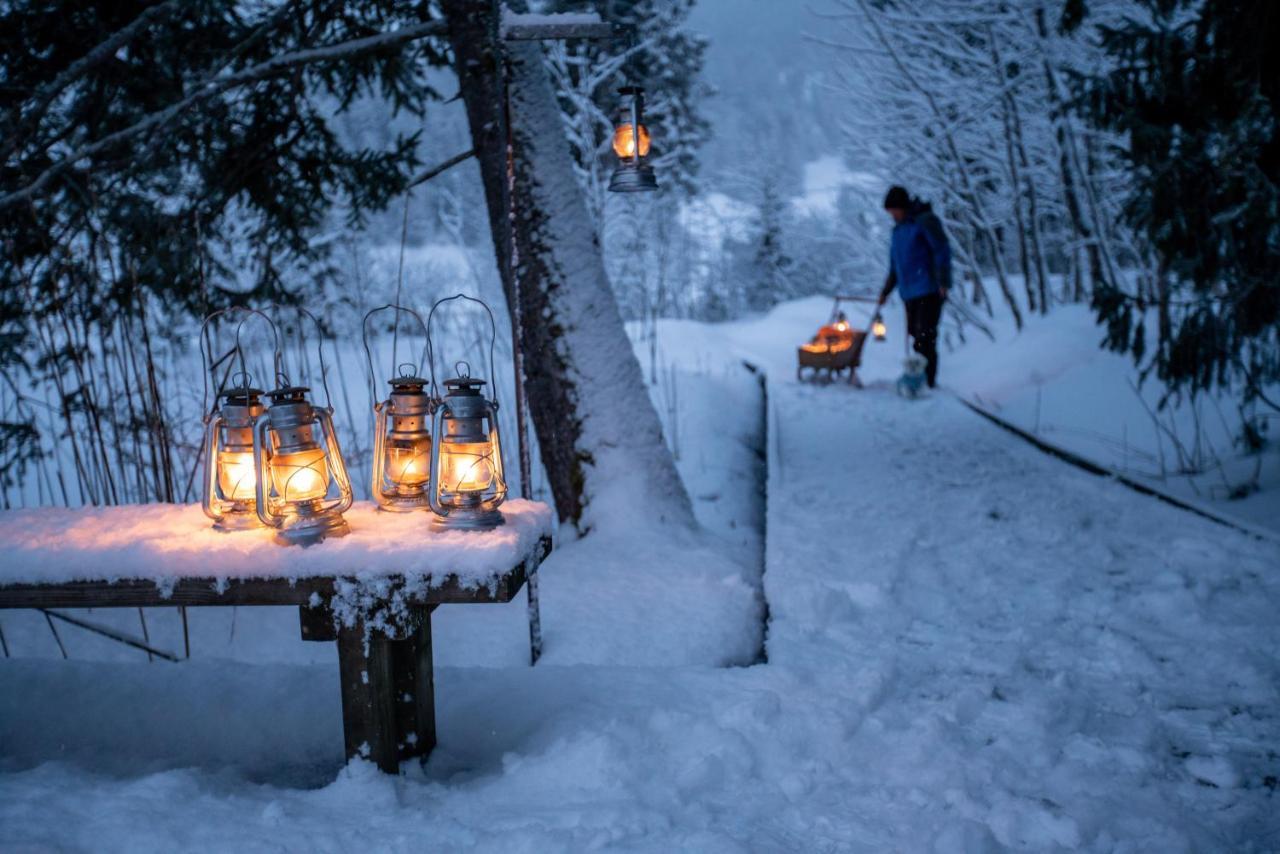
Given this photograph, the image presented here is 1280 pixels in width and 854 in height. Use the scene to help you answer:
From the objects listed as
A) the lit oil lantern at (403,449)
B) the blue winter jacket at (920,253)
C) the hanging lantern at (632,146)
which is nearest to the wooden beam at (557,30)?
the hanging lantern at (632,146)

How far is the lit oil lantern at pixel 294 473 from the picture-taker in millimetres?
2062

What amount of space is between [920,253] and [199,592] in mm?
7663

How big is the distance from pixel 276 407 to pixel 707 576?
2.16 m

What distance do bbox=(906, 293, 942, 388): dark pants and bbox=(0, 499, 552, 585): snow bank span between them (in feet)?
23.9

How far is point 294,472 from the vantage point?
213 cm

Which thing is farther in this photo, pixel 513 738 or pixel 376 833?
pixel 513 738

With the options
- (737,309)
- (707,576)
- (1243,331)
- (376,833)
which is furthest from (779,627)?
(737,309)

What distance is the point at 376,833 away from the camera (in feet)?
6.19

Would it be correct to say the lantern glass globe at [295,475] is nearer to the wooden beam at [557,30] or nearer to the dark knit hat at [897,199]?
the wooden beam at [557,30]

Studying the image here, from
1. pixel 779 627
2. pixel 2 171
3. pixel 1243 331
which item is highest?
pixel 2 171

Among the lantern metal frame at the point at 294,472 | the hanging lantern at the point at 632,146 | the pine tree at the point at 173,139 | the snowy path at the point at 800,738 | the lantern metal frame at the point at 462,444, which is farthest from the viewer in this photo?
the pine tree at the point at 173,139

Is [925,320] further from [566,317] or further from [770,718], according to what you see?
[770,718]

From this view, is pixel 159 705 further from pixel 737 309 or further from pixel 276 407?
pixel 737 309

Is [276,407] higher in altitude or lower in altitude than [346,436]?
higher
